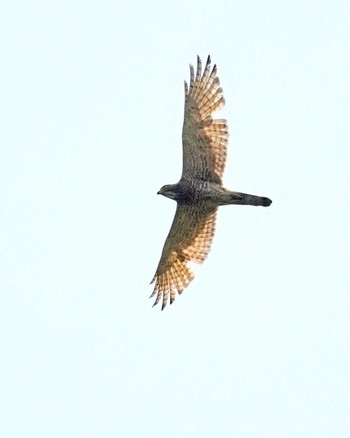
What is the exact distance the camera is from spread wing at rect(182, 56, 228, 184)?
2869 centimetres

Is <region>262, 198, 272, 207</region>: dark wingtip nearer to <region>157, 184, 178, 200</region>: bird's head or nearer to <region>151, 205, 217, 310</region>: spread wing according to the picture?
<region>151, 205, 217, 310</region>: spread wing

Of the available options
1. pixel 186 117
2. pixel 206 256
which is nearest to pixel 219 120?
pixel 186 117

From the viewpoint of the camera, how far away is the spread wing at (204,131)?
1129 inches

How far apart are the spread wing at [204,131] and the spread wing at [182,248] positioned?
0.91 m

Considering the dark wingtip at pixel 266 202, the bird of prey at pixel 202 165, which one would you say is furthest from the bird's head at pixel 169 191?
the dark wingtip at pixel 266 202

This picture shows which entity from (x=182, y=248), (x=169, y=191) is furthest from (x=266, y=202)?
(x=182, y=248)

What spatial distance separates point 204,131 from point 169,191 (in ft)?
5.06

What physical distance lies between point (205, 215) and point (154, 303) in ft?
7.71

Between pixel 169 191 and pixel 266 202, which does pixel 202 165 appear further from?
pixel 266 202

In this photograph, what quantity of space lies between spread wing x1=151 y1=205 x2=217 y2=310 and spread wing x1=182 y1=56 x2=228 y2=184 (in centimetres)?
91

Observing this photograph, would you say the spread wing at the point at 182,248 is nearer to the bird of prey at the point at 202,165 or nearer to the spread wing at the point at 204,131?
the bird of prey at the point at 202,165

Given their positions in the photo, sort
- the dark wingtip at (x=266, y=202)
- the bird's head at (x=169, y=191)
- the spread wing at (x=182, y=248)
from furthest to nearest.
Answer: the spread wing at (x=182, y=248), the bird's head at (x=169, y=191), the dark wingtip at (x=266, y=202)

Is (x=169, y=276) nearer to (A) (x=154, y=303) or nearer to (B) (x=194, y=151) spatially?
(A) (x=154, y=303)

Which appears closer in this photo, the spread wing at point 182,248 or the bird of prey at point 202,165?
the bird of prey at point 202,165
